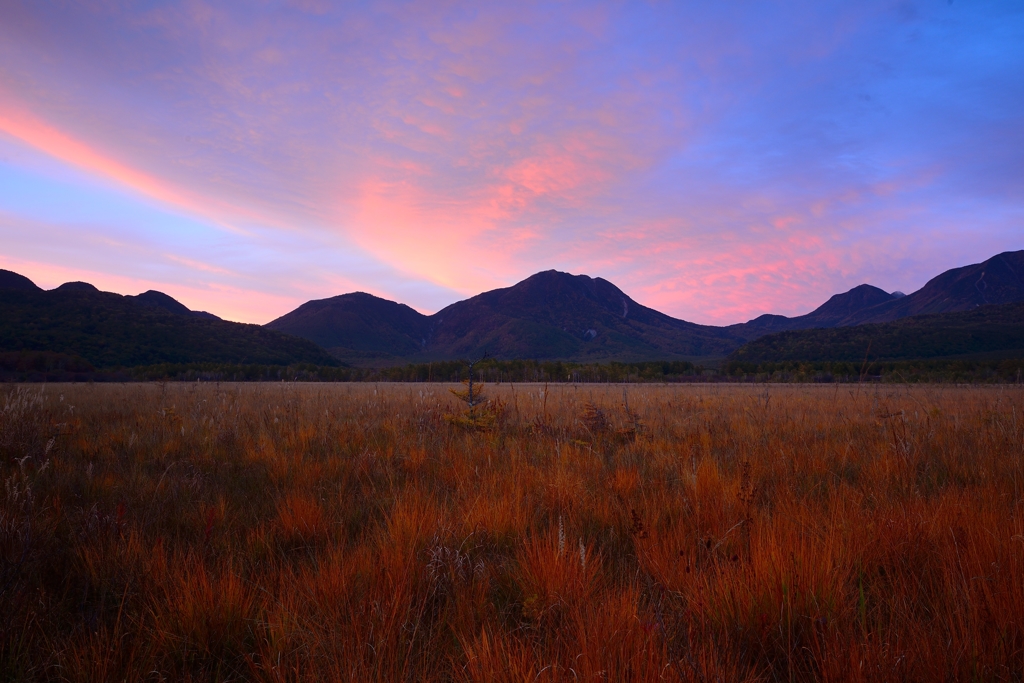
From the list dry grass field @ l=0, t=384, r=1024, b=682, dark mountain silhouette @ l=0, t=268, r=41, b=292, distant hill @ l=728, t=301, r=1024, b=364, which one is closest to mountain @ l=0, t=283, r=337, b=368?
dark mountain silhouette @ l=0, t=268, r=41, b=292

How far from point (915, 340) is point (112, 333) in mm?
121972

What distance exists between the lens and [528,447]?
17.4 ft

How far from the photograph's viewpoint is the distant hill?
6881 cm

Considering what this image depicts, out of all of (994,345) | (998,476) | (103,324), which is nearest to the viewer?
(998,476)

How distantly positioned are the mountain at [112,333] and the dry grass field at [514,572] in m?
65.7

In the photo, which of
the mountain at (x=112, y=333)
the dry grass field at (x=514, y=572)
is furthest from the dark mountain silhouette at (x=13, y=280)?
the dry grass field at (x=514, y=572)

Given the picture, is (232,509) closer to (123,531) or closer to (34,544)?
(123,531)

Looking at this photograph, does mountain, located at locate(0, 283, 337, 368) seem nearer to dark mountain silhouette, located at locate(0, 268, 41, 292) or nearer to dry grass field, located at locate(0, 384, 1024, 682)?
dark mountain silhouette, located at locate(0, 268, 41, 292)

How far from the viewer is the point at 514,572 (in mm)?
2203

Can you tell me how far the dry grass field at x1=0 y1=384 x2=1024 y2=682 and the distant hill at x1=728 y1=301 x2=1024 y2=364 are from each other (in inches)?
2768

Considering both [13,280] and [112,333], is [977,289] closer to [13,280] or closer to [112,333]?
[112,333]

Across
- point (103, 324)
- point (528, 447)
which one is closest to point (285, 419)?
point (528, 447)

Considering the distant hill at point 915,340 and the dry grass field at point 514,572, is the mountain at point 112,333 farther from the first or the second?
the distant hill at point 915,340

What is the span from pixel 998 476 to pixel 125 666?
585 centimetres
